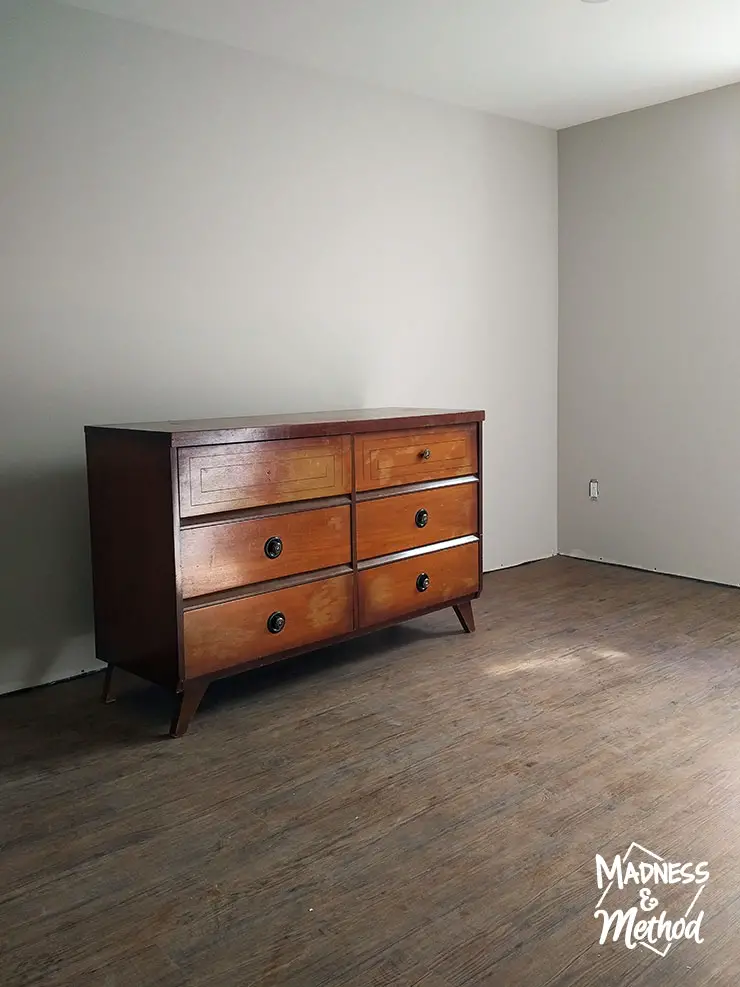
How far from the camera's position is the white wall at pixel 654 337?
390 cm

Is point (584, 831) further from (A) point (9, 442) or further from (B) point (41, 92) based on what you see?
(B) point (41, 92)

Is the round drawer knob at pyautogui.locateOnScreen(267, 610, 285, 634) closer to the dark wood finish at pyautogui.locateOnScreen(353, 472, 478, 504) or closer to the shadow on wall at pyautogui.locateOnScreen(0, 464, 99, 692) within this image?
the dark wood finish at pyautogui.locateOnScreen(353, 472, 478, 504)

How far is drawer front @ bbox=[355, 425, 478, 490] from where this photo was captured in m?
2.89

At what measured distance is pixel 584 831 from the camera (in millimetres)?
1932

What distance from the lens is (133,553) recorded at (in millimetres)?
2543

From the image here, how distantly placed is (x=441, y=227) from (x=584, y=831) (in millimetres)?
2807

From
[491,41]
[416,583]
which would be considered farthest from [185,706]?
[491,41]

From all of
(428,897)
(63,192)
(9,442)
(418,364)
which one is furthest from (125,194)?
(428,897)

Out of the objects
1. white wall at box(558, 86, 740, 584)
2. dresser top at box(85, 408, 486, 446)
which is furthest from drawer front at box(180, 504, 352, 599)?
white wall at box(558, 86, 740, 584)

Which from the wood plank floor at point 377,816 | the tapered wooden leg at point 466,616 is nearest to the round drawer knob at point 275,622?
the wood plank floor at point 377,816

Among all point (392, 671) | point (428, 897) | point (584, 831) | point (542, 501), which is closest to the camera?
point (428, 897)

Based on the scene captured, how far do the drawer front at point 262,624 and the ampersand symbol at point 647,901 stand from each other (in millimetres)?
1277

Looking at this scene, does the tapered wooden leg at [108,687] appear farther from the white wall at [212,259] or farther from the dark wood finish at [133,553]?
the white wall at [212,259]

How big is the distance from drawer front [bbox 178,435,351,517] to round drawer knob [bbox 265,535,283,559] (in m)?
0.11
